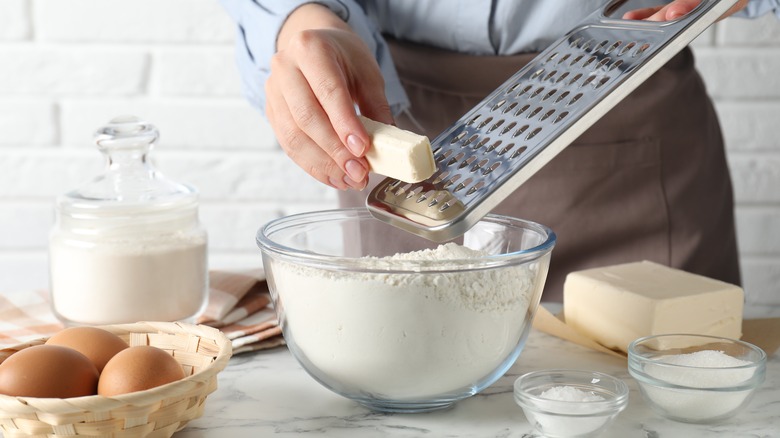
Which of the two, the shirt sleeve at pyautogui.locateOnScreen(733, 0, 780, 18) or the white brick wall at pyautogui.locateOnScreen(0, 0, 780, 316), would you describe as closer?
the shirt sleeve at pyautogui.locateOnScreen(733, 0, 780, 18)

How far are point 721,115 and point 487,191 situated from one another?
4.00 ft

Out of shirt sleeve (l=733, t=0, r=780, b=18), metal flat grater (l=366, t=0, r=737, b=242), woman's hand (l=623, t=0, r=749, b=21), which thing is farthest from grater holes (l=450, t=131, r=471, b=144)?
shirt sleeve (l=733, t=0, r=780, b=18)

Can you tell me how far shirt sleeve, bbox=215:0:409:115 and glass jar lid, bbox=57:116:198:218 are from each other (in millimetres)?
237

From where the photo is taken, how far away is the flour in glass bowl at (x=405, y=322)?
71 centimetres

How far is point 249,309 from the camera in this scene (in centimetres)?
107

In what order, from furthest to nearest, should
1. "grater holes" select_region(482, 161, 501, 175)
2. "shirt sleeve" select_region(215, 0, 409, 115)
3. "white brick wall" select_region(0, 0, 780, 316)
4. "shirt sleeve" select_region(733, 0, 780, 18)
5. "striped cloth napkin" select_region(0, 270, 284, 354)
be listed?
"white brick wall" select_region(0, 0, 780, 316) < "shirt sleeve" select_region(733, 0, 780, 18) < "shirt sleeve" select_region(215, 0, 409, 115) < "striped cloth napkin" select_region(0, 270, 284, 354) < "grater holes" select_region(482, 161, 501, 175)

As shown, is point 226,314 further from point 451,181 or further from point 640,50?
point 640,50

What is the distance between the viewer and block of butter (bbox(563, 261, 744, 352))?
2.93 feet

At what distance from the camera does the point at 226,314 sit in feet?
3.46

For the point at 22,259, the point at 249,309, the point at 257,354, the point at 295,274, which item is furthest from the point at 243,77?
the point at 22,259

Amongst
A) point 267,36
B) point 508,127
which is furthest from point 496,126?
point 267,36

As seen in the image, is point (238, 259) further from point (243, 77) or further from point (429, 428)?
point (429, 428)

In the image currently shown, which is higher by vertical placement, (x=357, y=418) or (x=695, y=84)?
(x=695, y=84)

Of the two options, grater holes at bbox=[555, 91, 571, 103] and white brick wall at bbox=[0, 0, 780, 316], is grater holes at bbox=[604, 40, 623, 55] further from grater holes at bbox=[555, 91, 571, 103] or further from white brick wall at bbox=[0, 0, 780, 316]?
white brick wall at bbox=[0, 0, 780, 316]
